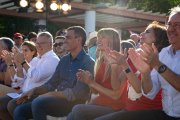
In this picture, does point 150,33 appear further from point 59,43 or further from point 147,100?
point 59,43

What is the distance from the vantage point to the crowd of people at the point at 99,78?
3381 mm

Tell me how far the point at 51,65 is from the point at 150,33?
1.99 meters

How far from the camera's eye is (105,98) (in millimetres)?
4316

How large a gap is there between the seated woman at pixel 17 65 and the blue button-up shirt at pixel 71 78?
2.18 feet

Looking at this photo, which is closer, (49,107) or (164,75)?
(164,75)

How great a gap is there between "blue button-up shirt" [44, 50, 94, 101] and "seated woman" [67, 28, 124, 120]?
31 cm

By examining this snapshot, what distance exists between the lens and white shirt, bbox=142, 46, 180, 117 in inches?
132

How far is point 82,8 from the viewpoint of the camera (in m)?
15.8

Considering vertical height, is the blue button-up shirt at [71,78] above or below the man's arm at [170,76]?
below

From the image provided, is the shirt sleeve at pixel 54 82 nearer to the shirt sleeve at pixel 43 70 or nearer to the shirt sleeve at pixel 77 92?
the shirt sleeve at pixel 43 70

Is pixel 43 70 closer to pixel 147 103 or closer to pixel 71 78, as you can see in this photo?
pixel 71 78

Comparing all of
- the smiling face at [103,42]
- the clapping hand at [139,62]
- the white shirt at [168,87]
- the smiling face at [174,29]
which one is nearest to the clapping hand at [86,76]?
the smiling face at [103,42]

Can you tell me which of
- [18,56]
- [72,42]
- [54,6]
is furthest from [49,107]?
[54,6]

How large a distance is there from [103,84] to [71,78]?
70 cm
